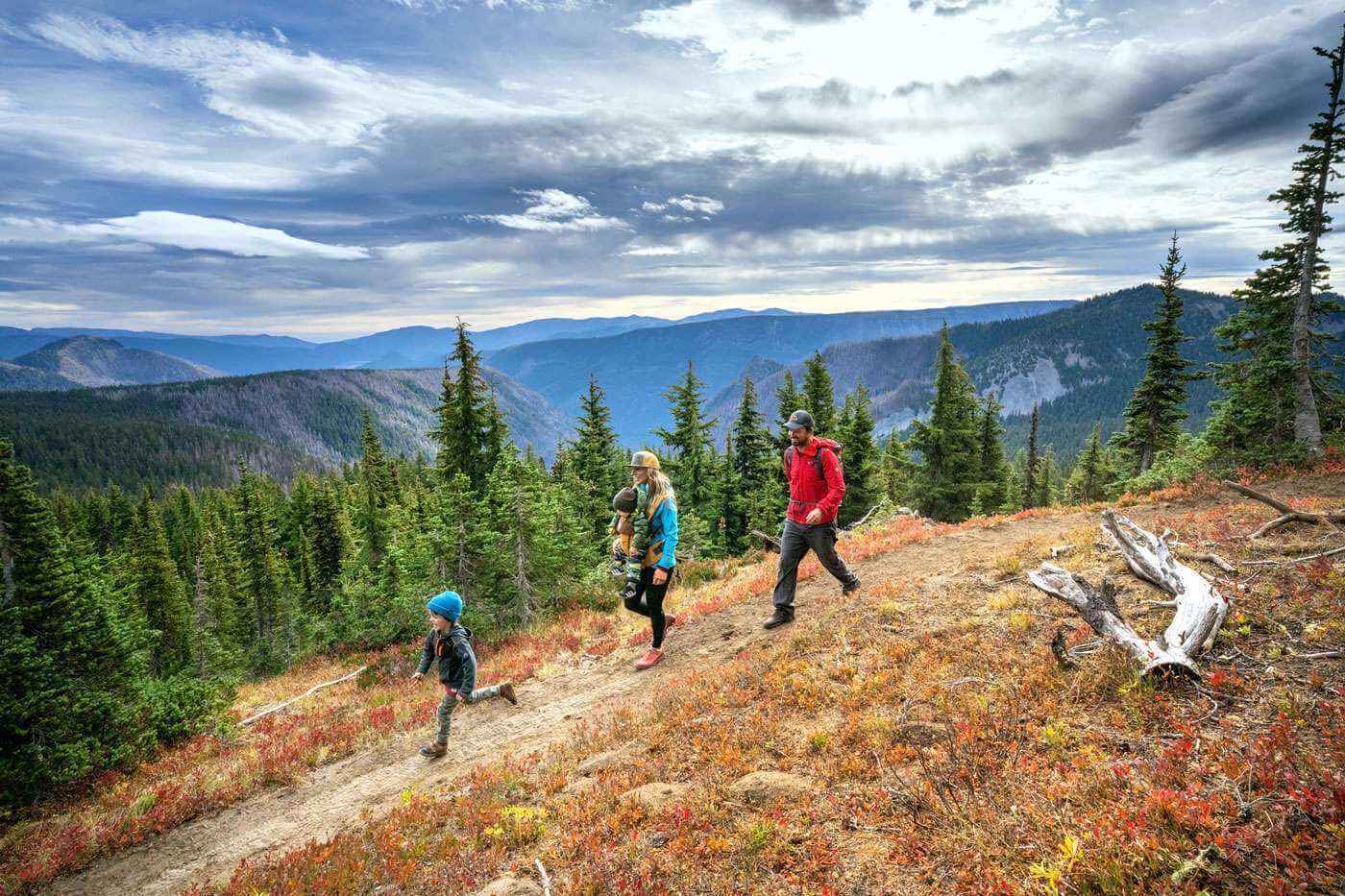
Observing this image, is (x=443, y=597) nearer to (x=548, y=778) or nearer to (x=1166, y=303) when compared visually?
(x=548, y=778)

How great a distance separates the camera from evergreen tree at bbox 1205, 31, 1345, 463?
1823cm

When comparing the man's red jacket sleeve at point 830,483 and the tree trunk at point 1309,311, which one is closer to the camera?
the man's red jacket sleeve at point 830,483

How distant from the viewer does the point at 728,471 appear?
3466 cm

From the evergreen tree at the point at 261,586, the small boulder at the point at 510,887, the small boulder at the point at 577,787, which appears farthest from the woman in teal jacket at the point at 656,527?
the evergreen tree at the point at 261,586

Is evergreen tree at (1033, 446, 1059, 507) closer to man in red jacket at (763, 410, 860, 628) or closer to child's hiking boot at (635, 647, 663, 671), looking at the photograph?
man in red jacket at (763, 410, 860, 628)

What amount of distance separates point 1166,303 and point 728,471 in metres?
22.8

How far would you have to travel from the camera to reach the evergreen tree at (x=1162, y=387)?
27.3m

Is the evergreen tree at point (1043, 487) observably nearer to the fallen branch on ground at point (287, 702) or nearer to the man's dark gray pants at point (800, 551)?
the man's dark gray pants at point (800, 551)

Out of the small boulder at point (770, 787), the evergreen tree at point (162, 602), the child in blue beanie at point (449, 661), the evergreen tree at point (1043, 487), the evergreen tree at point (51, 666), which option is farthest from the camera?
the evergreen tree at point (1043, 487)

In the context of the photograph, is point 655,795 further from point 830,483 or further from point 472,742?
point 830,483

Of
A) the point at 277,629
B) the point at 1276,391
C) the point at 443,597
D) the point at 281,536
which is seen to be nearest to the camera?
the point at 443,597

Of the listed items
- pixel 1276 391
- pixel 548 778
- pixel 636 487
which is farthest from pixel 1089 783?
pixel 1276 391

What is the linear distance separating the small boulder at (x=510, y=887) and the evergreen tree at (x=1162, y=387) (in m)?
32.7

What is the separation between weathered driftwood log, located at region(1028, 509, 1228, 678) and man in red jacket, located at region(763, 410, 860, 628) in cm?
277
